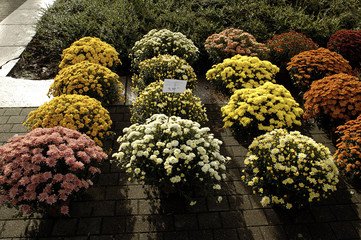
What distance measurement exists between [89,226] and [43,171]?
2.81 feet

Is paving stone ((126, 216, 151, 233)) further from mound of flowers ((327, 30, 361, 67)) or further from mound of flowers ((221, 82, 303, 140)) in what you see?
mound of flowers ((327, 30, 361, 67))

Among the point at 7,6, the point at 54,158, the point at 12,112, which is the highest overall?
the point at 54,158

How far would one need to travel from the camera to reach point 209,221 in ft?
11.3

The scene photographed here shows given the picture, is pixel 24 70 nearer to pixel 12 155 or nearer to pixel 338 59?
pixel 12 155

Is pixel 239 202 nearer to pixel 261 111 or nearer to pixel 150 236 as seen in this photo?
pixel 150 236

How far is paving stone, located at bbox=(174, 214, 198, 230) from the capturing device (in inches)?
132

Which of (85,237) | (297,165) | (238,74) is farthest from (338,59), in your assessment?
(85,237)

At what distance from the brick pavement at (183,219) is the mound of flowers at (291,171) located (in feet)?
0.80

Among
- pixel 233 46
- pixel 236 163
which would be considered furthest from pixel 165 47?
pixel 236 163

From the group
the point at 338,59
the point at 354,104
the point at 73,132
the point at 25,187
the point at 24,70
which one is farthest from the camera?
the point at 24,70

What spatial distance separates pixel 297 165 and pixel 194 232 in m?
1.47

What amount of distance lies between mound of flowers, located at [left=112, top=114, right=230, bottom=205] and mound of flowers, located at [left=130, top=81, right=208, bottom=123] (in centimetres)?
77

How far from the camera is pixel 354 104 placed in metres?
4.48

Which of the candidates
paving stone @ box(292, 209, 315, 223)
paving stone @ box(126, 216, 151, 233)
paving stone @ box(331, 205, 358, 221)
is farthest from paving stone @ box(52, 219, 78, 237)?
paving stone @ box(331, 205, 358, 221)
